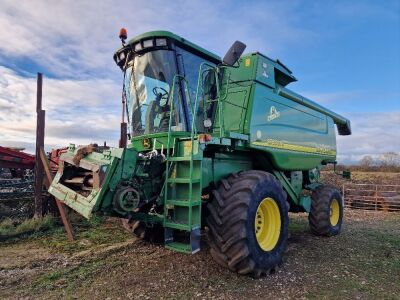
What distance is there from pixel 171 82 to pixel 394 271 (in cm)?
446

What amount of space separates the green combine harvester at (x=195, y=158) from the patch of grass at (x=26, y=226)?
8.38ft

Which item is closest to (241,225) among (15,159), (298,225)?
(298,225)

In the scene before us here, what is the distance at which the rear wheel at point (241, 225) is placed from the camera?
456 centimetres

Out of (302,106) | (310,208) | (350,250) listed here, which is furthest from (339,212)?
(302,106)

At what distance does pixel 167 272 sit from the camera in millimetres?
5105

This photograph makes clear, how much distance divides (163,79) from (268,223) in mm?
2712

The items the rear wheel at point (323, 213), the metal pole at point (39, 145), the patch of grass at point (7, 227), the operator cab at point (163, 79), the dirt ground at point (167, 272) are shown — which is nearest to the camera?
the dirt ground at point (167, 272)

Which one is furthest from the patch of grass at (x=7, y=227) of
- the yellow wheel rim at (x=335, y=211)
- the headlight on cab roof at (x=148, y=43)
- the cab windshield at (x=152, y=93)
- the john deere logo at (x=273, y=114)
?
the yellow wheel rim at (x=335, y=211)

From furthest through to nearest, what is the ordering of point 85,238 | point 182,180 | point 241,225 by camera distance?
point 85,238, point 182,180, point 241,225

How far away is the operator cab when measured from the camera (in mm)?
5438

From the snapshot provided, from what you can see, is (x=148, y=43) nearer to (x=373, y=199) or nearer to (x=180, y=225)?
(x=180, y=225)

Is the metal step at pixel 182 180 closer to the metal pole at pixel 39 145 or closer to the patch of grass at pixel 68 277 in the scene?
the patch of grass at pixel 68 277

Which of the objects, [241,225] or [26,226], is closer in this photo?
[241,225]

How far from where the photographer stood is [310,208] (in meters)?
8.12
